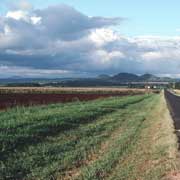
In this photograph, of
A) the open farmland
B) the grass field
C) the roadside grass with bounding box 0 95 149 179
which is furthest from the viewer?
the open farmland

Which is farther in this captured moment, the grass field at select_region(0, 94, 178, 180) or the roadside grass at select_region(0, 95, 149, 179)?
the roadside grass at select_region(0, 95, 149, 179)

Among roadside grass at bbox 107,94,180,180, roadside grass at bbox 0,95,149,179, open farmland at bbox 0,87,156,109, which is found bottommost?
open farmland at bbox 0,87,156,109

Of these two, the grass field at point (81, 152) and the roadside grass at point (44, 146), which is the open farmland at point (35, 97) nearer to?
the roadside grass at point (44, 146)

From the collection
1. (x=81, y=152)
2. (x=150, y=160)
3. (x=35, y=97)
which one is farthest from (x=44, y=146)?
(x=35, y=97)

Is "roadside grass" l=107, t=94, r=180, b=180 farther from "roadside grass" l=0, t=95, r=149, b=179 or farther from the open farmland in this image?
the open farmland

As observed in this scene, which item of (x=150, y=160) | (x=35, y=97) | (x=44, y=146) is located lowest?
(x=35, y=97)

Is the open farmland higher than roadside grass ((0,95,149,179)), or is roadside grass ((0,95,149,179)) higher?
roadside grass ((0,95,149,179))

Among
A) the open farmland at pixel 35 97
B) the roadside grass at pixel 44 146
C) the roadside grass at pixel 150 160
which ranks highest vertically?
the roadside grass at pixel 44 146

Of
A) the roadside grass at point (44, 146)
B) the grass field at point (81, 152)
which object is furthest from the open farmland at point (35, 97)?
the grass field at point (81, 152)

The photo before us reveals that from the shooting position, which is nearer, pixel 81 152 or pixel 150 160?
pixel 150 160

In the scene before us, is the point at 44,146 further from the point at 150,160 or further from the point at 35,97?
the point at 35,97

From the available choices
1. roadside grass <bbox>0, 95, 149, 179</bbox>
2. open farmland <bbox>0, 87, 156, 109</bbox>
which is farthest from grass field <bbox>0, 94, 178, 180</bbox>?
open farmland <bbox>0, 87, 156, 109</bbox>

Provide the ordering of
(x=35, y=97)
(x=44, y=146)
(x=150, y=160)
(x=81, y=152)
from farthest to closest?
(x=35, y=97) < (x=44, y=146) < (x=81, y=152) < (x=150, y=160)

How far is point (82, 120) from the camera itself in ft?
86.5
